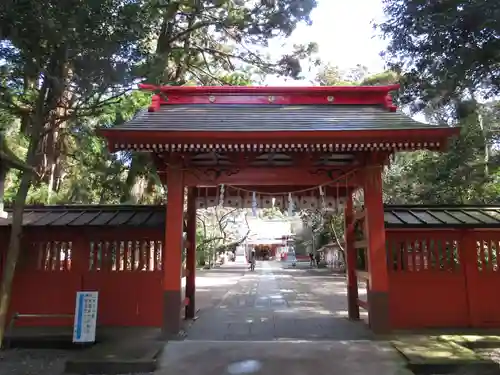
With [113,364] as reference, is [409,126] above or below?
above

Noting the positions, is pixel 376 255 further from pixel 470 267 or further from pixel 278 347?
pixel 278 347

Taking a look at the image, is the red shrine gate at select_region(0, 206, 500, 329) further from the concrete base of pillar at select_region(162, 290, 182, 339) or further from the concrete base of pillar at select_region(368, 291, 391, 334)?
the concrete base of pillar at select_region(162, 290, 182, 339)

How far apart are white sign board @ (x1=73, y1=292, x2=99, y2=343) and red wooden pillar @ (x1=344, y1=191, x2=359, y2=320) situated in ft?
18.5

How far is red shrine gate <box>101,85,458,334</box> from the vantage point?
23.9 ft

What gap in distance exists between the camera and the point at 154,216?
29.1 ft

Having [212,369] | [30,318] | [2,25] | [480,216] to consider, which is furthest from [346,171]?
[30,318]

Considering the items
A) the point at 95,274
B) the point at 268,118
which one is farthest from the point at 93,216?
the point at 268,118

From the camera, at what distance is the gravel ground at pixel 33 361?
6.22m

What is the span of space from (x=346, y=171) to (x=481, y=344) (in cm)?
394

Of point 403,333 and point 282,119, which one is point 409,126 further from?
point 403,333

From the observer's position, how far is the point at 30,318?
27.6 ft

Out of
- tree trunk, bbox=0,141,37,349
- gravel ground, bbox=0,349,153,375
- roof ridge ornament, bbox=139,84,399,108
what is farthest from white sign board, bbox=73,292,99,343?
roof ridge ornament, bbox=139,84,399,108

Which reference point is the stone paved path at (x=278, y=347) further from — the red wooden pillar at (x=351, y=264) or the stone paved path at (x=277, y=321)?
the red wooden pillar at (x=351, y=264)

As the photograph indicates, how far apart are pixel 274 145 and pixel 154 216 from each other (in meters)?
3.26
